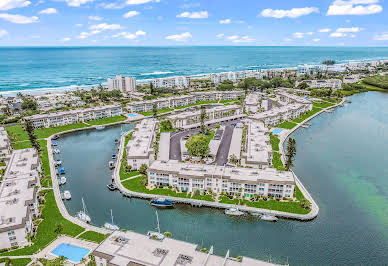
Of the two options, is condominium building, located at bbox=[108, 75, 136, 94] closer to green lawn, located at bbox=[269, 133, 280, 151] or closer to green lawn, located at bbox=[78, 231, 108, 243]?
green lawn, located at bbox=[269, 133, 280, 151]

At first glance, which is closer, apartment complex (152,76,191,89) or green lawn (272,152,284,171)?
green lawn (272,152,284,171)

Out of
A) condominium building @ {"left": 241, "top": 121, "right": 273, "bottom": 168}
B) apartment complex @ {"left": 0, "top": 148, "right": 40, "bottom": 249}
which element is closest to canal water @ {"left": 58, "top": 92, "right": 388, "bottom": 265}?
apartment complex @ {"left": 0, "top": 148, "right": 40, "bottom": 249}

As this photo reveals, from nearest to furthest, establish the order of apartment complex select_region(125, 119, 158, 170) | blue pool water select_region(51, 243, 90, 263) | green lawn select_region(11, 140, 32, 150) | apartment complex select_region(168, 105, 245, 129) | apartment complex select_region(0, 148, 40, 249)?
blue pool water select_region(51, 243, 90, 263)
apartment complex select_region(0, 148, 40, 249)
apartment complex select_region(125, 119, 158, 170)
green lawn select_region(11, 140, 32, 150)
apartment complex select_region(168, 105, 245, 129)

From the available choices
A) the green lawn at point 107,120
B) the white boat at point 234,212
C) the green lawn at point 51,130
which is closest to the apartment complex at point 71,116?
the green lawn at point 107,120

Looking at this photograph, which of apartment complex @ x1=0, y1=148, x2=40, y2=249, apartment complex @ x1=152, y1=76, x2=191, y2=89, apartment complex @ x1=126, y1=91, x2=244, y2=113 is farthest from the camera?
apartment complex @ x1=152, y1=76, x2=191, y2=89

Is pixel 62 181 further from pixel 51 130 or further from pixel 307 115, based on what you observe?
pixel 307 115

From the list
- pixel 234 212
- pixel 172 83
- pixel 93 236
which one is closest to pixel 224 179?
pixel 234 212

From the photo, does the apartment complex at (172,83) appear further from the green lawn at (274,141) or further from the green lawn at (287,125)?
the green lawn at (274,141)
